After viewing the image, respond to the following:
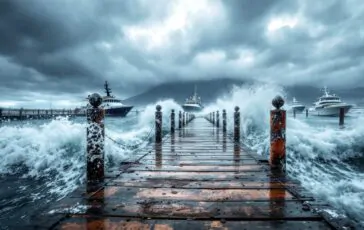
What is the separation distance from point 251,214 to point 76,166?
729 centimetres

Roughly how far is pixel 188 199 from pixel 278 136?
233 centimetres

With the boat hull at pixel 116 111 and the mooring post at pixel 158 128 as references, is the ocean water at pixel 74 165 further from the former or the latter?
the boat hull at pixel 116 111

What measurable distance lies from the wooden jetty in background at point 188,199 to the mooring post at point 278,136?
0.05ft

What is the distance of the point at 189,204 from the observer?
2629mm

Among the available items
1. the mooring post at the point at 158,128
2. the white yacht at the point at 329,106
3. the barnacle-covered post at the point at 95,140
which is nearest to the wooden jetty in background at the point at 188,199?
the barnacle-covered post at the point at 95,140

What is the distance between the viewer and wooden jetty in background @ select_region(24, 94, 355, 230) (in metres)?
2.17

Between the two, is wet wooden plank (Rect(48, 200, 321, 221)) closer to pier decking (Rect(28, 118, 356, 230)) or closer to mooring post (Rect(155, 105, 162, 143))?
pier decking (Rect(28, 118, 356, 230))

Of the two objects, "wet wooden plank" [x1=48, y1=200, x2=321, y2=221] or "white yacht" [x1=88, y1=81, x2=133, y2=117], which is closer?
"wet wooden plank" [x1=48, y1=200, x2=321, y2=221]

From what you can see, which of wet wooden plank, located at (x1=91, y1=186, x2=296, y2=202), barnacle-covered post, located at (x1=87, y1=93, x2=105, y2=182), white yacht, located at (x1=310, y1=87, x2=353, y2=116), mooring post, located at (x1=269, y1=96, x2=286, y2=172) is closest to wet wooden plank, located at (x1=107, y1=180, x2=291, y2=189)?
wet wooden plank, located at (x1=91, y1=186, x2=296, y2=202)

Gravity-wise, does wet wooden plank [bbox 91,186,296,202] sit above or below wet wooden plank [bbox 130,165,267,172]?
below

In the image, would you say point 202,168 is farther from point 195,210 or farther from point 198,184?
point 195,210

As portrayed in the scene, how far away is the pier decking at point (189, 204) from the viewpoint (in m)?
2.15

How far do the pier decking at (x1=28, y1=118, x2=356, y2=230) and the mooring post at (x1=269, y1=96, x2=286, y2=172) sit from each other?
46 centimetres

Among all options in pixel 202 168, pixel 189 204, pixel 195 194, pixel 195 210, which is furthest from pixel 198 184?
pixel 202 168
